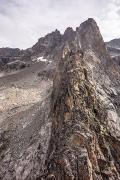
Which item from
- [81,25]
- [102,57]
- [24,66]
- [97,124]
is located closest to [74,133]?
[97,124]

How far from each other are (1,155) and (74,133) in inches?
317

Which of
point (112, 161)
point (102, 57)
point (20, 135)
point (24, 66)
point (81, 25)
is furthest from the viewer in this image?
point (24, 66)

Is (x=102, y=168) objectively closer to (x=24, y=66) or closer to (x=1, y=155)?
(x=1, y=155)

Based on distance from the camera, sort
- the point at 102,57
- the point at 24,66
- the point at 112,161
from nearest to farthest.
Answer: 1. the point at 112,161
2. the point at 102,57
3. the point at 24,66

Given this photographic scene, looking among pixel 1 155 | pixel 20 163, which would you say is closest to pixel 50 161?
pixel 20 163

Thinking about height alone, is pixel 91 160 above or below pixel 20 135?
above

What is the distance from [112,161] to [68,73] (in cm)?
757

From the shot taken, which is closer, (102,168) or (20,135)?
(102,168)

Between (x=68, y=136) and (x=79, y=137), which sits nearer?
(x=79, y=137)

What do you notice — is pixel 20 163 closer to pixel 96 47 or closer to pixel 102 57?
pixel 102 57

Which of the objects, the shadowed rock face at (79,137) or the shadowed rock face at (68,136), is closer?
the shadowed rock face at (79,137)

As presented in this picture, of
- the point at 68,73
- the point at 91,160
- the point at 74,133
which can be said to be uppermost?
the point at 68,73

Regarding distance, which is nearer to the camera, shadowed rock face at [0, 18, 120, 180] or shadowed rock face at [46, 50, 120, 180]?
shadowed rock face at [46, 50, 120, 180]

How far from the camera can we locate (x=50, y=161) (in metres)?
18.5
